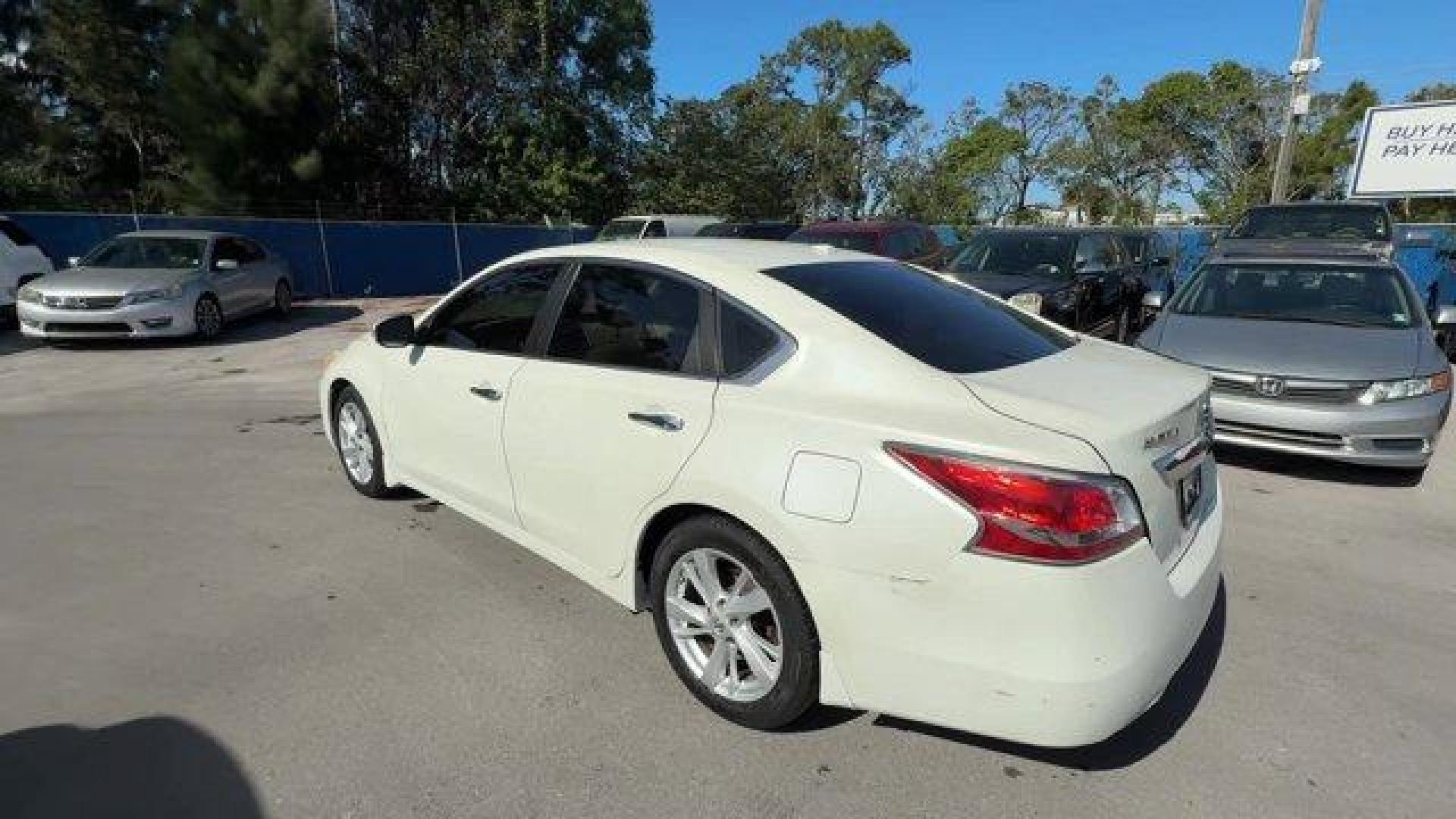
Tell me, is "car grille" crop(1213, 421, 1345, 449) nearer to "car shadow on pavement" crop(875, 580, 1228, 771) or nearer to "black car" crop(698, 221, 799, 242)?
"car shadow on pavement" crop(875, 580, 1228, 771)

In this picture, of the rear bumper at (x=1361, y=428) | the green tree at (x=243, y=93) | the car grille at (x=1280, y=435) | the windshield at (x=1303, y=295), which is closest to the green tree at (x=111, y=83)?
the green tree at (x=243, y=93)

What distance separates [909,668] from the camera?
2.39m

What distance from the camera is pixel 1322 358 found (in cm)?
548

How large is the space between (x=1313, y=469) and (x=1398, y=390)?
2.79 feet

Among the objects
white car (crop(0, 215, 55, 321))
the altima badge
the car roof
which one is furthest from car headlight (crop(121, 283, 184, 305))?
the altima badge

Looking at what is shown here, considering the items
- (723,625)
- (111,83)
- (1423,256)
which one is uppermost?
(111,83)

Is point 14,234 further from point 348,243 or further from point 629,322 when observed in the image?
point 629,322

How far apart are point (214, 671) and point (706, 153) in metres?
35.8

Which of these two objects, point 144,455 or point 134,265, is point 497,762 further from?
point 134,265

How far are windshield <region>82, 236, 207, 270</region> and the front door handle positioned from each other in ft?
37.7

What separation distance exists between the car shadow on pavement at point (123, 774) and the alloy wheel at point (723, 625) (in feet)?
4.56

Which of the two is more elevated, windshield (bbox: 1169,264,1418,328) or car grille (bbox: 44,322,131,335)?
windshield (bbox: 1169,264,1418,328)

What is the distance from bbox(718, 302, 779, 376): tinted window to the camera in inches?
110

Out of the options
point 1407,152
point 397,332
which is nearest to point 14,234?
point 397,332
